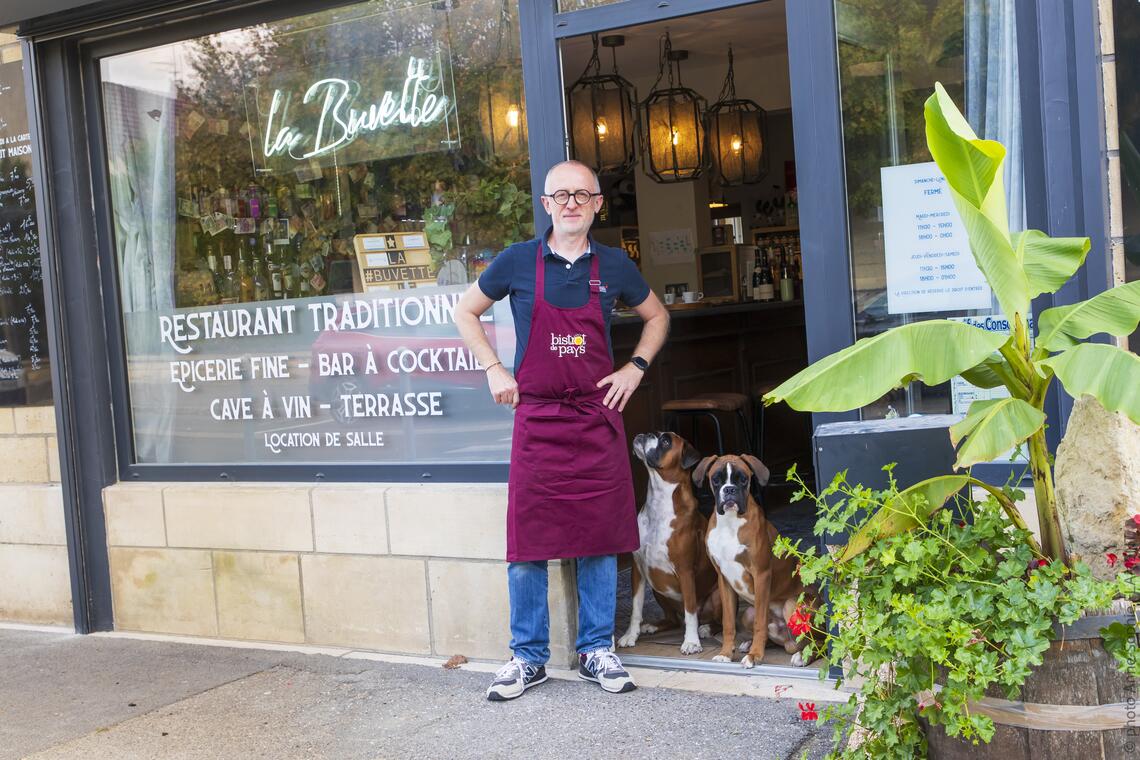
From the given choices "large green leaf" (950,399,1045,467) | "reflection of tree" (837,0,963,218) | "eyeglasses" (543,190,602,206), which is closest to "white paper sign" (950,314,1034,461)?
"reflection of tree" (837,0,963,218)

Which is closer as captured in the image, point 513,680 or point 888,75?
point 888,75

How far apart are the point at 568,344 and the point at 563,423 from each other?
289 millimetres

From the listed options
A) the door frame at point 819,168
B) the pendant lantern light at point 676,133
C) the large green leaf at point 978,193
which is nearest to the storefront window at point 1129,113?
the door frame at point 819,168

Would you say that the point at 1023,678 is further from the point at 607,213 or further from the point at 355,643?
the point at 607,213

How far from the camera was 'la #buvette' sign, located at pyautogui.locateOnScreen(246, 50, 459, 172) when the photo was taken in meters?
5.28

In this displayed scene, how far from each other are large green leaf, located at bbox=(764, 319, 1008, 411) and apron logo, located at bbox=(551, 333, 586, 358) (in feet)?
5.60

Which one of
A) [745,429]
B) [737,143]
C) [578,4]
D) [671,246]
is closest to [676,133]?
[737,143]

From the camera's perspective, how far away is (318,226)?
5660mm

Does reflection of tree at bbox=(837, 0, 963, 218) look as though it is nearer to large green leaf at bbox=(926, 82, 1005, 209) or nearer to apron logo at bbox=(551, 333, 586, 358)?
apron logo at bbox=(551, 333, 586, 358)

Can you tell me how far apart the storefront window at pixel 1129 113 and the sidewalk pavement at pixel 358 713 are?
1821 mm

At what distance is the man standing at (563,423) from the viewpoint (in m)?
4.48

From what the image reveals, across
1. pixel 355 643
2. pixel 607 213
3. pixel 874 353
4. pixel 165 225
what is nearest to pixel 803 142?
pixel 874 353

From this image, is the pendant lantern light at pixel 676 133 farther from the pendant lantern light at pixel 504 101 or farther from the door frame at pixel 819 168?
the door frame at pixel 819 168

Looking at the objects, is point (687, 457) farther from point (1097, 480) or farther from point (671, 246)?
point (671, 246)
